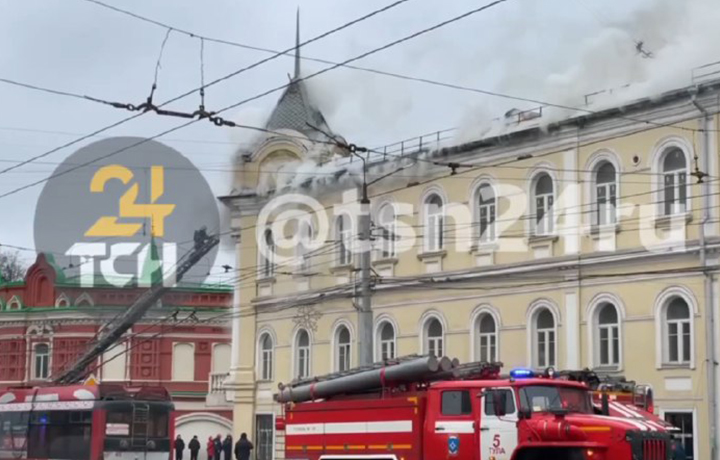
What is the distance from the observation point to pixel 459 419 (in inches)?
800

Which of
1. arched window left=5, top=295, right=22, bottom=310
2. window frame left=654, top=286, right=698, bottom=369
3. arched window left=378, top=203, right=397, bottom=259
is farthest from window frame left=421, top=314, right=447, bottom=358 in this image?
arched window left=5, top=295, right=22, bottom=310

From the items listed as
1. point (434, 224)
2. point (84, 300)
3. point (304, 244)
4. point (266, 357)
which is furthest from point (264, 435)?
point (84, 300)

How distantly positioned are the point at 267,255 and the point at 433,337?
926 centimetres

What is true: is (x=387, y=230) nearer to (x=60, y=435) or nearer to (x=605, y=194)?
(x=605, y=194)

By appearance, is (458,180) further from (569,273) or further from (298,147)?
(298,147)

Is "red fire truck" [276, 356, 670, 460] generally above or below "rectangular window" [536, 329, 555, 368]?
below

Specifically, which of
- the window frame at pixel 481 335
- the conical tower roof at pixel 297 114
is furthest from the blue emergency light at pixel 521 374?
the conical tower roof at pixel 297 114

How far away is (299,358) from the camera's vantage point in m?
42.8

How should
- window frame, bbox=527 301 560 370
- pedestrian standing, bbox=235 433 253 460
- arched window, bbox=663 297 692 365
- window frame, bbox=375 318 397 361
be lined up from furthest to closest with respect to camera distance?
pedestrian standing, bbox=235 433 253 460 → window frame, bbox=375 318 397 361 → window frame, bbox=527 301 560 370 → arched window, bbox=663 297 692 365

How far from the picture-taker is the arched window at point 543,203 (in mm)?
34062

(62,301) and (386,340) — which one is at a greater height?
(62,301)

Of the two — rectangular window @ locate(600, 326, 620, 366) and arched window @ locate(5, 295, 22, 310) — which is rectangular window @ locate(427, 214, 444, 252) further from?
arched window @ locate(5, 295, 22, 310)

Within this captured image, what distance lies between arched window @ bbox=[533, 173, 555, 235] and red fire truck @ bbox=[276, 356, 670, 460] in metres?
12.5

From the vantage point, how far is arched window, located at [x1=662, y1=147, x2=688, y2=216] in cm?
3059
